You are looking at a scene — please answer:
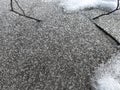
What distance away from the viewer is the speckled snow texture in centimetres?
82

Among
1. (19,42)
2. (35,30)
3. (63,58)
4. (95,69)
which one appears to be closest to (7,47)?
(19,42)

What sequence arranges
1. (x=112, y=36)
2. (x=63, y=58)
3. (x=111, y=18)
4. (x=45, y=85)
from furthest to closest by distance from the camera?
(x=111, y=18)
(x=112, y=36)
(x=63, y=58)
(x=45, y=85)

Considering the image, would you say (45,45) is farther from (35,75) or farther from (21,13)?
(21,13)

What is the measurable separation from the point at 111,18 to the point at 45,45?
16.7 inches

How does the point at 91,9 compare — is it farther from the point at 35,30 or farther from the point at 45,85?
the point at 45,85

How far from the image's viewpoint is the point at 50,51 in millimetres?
960

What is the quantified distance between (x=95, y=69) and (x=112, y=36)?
248mm

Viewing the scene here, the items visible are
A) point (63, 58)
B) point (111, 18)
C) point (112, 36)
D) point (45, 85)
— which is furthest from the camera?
point (111, 18)

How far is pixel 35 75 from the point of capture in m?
0.85

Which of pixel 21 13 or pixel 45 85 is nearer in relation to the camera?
pixel 45 85

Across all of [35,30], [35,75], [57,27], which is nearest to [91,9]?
[57,27]

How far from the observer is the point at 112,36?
1020 millimetres

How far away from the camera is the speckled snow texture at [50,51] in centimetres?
82

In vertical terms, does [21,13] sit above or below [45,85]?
above
